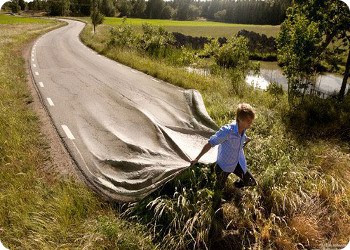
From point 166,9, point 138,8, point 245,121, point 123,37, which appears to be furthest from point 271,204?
point 166,9

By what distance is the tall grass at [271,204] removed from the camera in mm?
4391

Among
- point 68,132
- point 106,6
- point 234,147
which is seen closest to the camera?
point 234,147

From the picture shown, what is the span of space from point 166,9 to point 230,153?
418ft

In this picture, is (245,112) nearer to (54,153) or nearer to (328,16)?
(54,153)

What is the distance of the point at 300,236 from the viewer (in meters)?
4.47

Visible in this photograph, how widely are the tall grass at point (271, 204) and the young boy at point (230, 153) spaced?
0.50 feet

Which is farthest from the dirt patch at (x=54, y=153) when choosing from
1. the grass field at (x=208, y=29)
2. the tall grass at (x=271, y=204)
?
the grass field at (x=208, y=29)

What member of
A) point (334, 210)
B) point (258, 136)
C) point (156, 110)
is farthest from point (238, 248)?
point (156, 110)

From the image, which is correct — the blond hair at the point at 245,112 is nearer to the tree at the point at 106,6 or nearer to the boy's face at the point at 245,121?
the boy's face at the point at 245,121

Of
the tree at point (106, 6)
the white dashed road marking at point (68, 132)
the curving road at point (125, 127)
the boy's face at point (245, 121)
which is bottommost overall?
the white dashed road marking at point (68, 132)

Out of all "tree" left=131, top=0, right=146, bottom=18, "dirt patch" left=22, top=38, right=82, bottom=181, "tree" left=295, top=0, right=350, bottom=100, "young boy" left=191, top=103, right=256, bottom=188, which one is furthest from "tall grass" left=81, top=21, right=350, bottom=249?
"tree" left=131, top=0, right=146, bottom=18

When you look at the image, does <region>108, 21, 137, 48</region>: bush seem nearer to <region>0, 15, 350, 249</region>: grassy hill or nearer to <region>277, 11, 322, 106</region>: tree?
<region>277, 11, 322, 106</region>: tree

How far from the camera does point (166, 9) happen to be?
402ft

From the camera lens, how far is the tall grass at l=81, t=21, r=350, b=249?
4391mm
